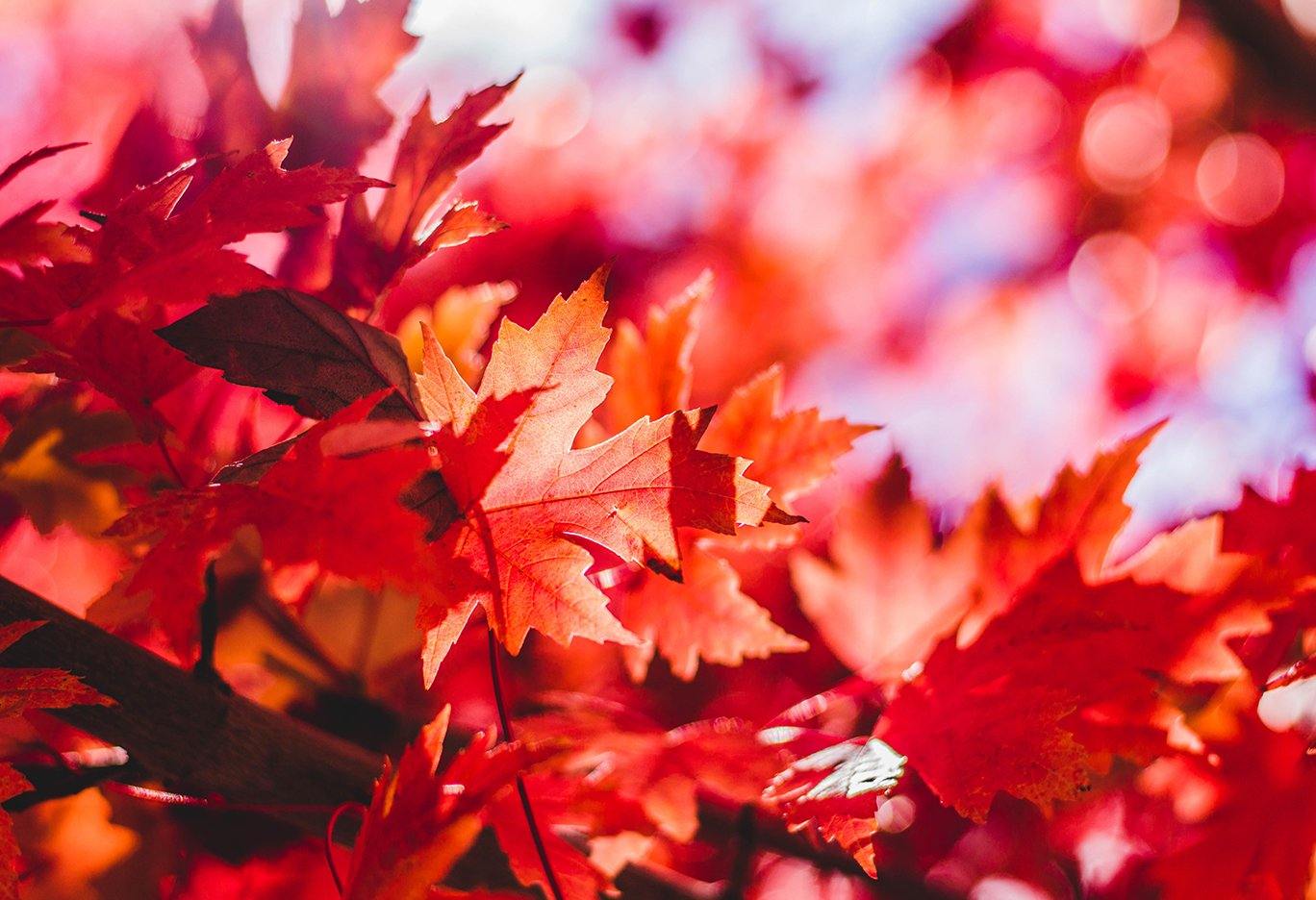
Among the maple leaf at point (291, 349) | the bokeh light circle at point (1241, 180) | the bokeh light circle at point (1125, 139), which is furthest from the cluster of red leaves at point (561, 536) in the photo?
the bokeh light circle at point (1125, 139)

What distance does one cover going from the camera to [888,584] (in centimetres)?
74

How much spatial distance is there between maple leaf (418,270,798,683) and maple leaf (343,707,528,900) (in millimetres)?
50

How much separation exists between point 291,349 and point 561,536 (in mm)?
172

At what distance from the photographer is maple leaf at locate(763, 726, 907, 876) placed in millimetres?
441

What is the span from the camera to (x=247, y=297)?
417 millimetres

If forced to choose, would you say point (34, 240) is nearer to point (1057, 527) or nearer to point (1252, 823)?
point (1057, 527)

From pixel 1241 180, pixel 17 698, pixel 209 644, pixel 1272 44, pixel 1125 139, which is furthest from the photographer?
pixel 1125 139

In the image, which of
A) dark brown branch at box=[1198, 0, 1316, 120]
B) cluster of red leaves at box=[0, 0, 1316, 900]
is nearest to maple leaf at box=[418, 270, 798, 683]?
cluster of red leaves at box=[0, 0, 1316, 900]

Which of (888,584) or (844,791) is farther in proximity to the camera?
(888,584)

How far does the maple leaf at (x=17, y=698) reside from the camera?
0.39 m

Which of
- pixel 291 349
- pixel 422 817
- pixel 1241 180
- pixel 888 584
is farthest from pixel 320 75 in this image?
pixel 1241 180

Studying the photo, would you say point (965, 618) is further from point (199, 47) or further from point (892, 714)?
point (199, 47)

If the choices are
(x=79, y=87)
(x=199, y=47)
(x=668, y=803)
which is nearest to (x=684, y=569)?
(x=668, y=803)

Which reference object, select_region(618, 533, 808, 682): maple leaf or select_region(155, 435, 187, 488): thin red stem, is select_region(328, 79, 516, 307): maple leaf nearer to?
select_region(155, 435, 187, 488): thin red stem
